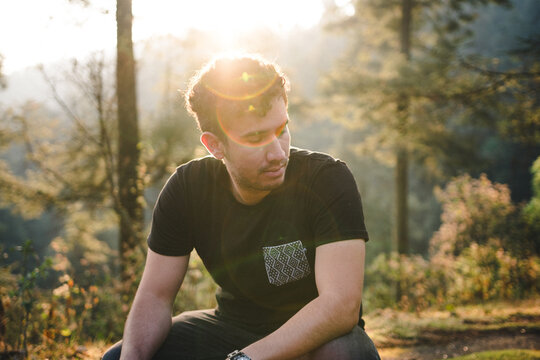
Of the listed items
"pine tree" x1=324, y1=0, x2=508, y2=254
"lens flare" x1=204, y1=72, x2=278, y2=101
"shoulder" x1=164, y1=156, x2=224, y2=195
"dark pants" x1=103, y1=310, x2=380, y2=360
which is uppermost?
"pine tree" x1=324, y1=0, x2=508, y2=254

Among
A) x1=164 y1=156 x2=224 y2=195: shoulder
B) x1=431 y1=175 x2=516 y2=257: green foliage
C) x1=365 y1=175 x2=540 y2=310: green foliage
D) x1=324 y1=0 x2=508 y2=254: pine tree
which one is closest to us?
x1=164 y1=156 x2=224 y2=195: shoulder

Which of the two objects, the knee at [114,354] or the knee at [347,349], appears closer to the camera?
the knee at [347,349]

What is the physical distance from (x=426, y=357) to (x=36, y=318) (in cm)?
336

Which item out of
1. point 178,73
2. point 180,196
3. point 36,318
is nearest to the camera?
point 180,196

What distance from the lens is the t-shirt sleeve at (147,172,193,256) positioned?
6.43 feet

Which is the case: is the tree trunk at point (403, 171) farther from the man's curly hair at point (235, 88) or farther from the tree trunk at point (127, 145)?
the man's curly hair at point (235, 88)

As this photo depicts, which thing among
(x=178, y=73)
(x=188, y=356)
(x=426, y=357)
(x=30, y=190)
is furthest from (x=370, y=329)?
(x=30, y=190)

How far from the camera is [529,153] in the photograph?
86.4 ft

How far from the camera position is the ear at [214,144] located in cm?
195

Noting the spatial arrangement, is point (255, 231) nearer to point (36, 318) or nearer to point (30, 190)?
point (36, 318)

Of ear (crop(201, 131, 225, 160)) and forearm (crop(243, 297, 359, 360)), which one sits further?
ear (crop(201, 131, 225, 160))

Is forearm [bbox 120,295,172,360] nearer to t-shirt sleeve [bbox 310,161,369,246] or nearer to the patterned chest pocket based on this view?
the patterned chest pocket

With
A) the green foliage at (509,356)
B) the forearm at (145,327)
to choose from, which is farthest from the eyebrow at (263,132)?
the green foliage at (509,356)

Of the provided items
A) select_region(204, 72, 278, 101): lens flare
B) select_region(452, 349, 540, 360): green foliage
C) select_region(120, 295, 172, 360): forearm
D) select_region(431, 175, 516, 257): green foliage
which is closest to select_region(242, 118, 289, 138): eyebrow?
select_region(204, 72, 278, 101): lens flare
